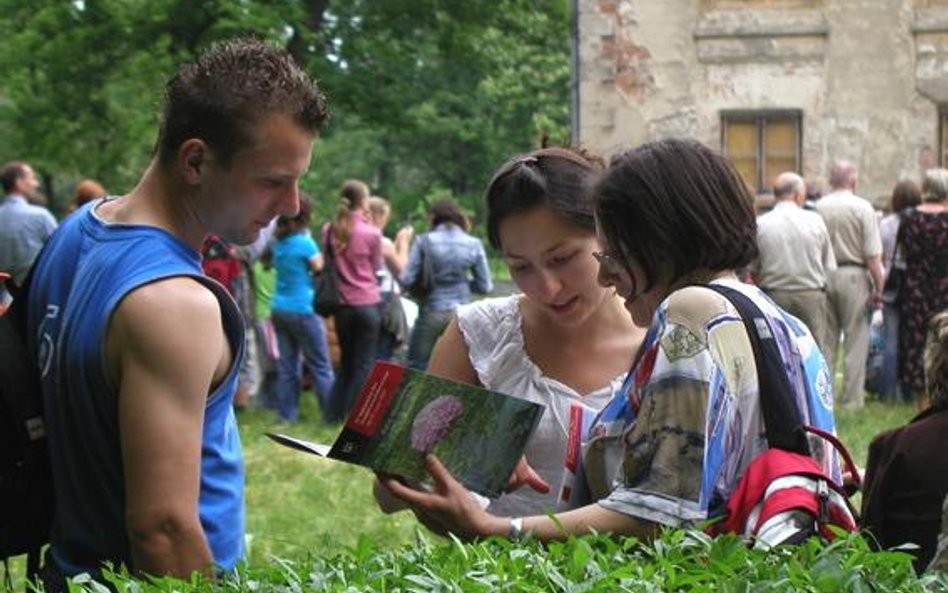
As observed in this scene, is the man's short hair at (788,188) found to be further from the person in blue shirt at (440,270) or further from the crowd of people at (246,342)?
the crowd of people at (246,342)

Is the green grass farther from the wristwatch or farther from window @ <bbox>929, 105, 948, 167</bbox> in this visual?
window @ <bbox>929, 105, 948, 167</bbox>

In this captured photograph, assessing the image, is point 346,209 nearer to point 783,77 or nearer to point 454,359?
point 454,359

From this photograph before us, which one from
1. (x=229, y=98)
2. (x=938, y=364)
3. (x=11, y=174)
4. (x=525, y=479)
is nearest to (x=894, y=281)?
(x=11, y=174)

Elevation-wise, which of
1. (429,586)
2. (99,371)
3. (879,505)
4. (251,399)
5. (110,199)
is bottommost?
(251,399)

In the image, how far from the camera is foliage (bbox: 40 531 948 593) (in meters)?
2.67

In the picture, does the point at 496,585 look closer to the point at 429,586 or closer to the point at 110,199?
the point at 429,586

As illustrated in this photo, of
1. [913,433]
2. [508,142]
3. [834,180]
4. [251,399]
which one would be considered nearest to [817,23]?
[834,180]

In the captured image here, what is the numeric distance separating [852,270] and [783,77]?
1138cm

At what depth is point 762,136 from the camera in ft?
85.0

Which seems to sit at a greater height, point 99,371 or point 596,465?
point 99,371

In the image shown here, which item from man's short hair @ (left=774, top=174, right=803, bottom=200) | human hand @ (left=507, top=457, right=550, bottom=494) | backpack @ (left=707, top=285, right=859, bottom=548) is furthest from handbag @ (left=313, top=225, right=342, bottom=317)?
backpack @ (left=707, top=285, right=859, bottom=548)

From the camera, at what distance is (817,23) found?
2583cm

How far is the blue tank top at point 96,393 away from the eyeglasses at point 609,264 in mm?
715

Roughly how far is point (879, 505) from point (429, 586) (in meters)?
2.13
